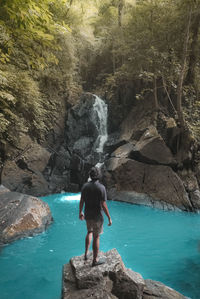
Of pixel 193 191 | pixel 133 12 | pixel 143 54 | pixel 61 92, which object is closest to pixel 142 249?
pixel 193 191

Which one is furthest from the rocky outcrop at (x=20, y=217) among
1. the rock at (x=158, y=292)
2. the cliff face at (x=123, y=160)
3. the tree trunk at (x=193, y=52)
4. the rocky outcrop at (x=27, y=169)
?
the tree trunk at (x=193, y=52)

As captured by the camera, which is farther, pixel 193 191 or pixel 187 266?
pixel 193 191

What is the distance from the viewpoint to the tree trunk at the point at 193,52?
10.6 metres

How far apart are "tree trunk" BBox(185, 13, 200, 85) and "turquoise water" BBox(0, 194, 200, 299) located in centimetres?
806

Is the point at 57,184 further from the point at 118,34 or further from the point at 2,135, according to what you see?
the point at 118,34

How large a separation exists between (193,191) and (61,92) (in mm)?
10303

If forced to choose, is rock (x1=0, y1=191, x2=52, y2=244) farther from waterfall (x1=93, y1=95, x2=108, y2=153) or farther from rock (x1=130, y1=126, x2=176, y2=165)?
waterfall (x1=93, y1=95, x2=108, y2=153)

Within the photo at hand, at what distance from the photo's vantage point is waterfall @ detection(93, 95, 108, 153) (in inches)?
514

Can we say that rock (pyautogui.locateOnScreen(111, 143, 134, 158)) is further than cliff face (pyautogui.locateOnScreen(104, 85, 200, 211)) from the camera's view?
Yes

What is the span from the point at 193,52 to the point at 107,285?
40.4ft

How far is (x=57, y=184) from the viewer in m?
11.5

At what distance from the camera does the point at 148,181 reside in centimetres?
972

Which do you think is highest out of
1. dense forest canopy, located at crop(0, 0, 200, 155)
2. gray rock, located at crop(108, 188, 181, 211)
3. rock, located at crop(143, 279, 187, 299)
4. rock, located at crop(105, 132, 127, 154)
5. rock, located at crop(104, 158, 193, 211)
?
dense forest canopy, located at crop(0, 0, 200, 155)

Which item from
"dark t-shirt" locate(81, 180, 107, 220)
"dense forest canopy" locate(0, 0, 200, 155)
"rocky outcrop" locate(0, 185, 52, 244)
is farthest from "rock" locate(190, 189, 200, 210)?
"dark t-shirt" locate(81, 180, 107, 220)
